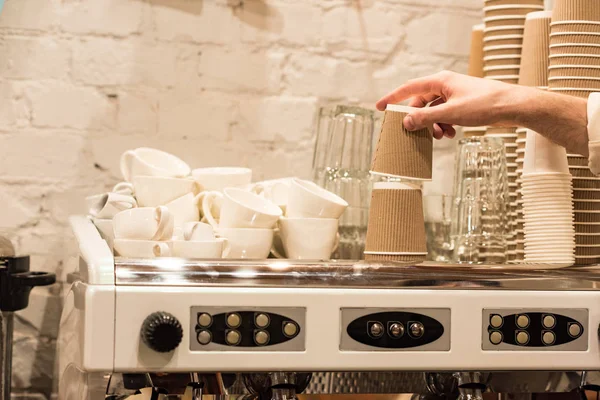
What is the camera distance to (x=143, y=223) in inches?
39.3

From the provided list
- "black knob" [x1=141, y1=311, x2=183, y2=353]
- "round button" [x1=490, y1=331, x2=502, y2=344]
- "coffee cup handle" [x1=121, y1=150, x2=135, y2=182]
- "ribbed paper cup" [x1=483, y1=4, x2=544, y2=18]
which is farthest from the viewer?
"ribbed paper cup" [x1=483, y1=4, x2=544, y2=18]

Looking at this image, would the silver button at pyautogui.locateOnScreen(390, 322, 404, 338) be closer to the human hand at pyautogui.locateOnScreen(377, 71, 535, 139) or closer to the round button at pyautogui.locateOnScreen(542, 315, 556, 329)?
the round button at pyautogui.locateOnScreen(542, 315, 556, 329)

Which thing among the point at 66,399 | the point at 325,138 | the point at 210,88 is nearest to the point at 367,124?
the point at 325,138

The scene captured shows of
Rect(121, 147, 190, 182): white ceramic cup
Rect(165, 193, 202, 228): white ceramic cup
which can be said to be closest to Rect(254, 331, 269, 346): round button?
Rect(165, 193, 202, 228): white ceramic cup

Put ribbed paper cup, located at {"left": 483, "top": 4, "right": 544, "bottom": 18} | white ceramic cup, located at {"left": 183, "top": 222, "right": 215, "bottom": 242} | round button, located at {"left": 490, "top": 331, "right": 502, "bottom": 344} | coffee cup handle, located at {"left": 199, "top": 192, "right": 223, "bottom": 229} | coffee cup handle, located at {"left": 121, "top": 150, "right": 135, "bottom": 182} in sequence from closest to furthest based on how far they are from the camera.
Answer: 1. round button, located at {"left": 490, "top": 331, "right": 502, "bottom": 344}
2. white ceramic cup, located at {"left": 183, "top": 222, "right": 215, "bottom": 242}
3. coffee cup handle, located at {"left": 199, "top": 192, "right": 223, "bottom": 229}
4. coffee cup handle, located at {"left": 121, "top": 150, "right": 135, "bottom": 182}
5. ribbed paper cup, located at {"left": 483, "top": 4, "right": 544, "bottom": 18}

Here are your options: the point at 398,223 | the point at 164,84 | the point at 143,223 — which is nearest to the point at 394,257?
the point at 398,223

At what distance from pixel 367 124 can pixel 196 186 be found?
370 mm

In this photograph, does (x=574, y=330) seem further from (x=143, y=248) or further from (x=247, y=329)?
(x=143, y=248)

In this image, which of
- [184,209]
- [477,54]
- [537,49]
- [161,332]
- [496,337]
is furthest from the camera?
[477,54]

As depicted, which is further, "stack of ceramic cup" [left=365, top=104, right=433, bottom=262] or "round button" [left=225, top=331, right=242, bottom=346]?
"stack of ceramic cup" [left=365, top=104, right=433, bottom=262]

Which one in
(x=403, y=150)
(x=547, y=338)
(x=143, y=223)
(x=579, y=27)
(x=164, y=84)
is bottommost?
(x=547, y=338)

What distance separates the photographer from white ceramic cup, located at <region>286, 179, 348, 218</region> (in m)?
1.11

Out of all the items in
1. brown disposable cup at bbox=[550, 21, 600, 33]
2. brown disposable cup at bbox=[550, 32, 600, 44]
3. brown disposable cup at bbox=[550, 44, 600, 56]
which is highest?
brown disposable cup at bbox=[550, 21, 600, 33]

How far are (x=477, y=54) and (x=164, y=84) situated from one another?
636 mm
